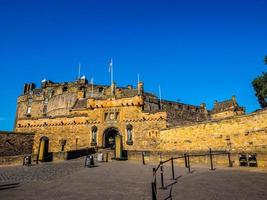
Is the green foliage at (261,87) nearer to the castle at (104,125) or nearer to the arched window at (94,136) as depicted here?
the castle at (104,125)

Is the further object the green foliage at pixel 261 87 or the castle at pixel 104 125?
the green foliage at pixel 261 87

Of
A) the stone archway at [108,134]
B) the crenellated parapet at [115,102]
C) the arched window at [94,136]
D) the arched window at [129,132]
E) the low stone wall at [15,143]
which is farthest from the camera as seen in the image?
the crenellated parapet at [115,102]

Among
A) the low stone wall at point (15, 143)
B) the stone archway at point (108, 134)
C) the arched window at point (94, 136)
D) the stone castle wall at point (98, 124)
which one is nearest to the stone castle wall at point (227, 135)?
the stone castle wall at point (98, 124)

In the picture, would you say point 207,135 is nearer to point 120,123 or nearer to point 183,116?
point 120,123

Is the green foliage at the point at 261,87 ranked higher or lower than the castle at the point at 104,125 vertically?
higher

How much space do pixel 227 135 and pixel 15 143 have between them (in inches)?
1058

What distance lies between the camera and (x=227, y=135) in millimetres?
19281

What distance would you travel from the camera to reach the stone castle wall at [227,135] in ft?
55.1

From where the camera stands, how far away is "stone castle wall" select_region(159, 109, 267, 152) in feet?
55.1

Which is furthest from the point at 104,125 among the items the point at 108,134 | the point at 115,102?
the point at 115,102

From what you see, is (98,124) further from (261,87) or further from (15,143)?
(261,87)

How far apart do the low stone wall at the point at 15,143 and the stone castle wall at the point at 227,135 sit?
808 inches

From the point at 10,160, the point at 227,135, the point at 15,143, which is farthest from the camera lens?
the point at 15,143

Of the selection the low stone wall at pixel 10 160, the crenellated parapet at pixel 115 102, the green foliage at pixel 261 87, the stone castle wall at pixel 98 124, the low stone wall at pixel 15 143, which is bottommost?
the low stone wall at pixel 10 160
